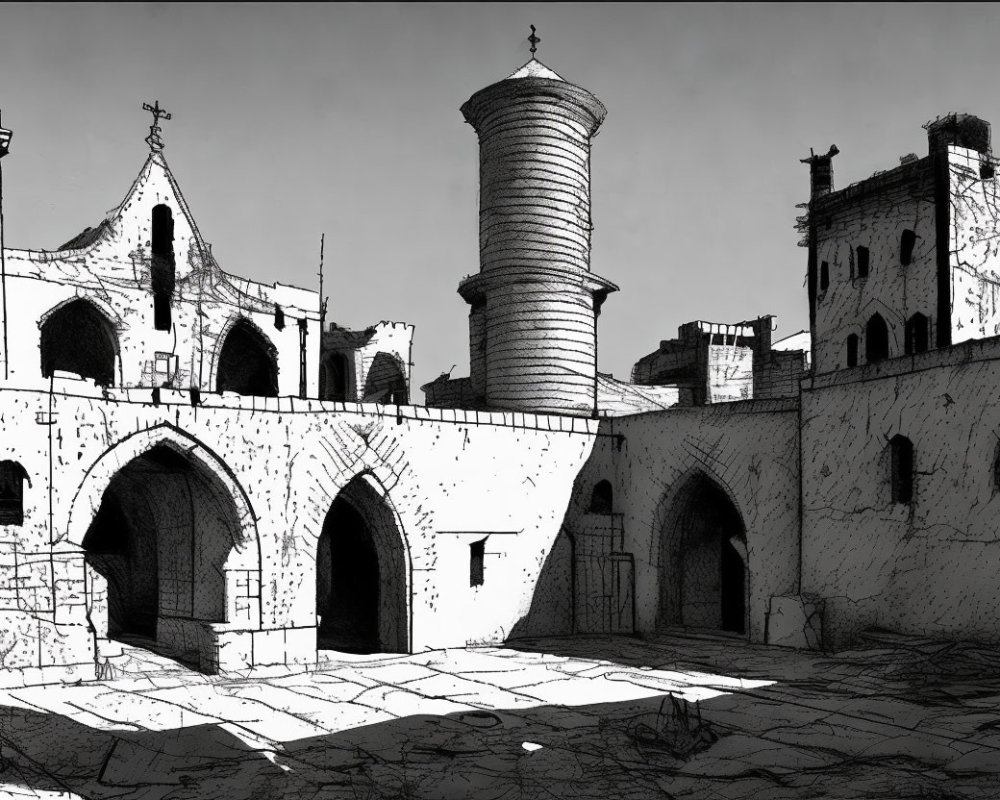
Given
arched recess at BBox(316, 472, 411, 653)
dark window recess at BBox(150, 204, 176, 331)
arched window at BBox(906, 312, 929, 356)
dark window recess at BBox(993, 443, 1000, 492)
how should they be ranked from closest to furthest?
dark window recess at BBox(993, 443, 1000, 492), arched recess at BBox(316, 472, 411, 653), dark window recess at BBox(150, 204, 176, 331), arched window at BBox(906, 312, 929, 356)

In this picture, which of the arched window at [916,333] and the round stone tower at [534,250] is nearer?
the arched window at [916,333]

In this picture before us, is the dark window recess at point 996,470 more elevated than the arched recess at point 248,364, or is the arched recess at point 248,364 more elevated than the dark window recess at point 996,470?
the arched recess at point 248,364

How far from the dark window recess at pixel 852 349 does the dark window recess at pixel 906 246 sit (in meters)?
1.98

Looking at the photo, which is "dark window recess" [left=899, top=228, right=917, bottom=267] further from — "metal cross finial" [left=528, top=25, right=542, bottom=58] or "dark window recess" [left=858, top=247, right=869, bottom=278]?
"metal cross finial" [left=528, top=25, right=542, bottom=58]

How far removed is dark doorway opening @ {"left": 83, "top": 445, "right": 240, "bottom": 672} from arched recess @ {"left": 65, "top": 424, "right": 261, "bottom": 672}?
0.05ft

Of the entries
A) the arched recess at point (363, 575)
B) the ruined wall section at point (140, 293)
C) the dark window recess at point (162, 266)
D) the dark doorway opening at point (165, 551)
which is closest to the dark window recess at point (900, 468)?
the arched recess at point (363, 575)

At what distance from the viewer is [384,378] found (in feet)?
107

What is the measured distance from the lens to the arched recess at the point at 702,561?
19.7 meters

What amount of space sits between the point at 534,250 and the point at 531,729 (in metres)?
12.5

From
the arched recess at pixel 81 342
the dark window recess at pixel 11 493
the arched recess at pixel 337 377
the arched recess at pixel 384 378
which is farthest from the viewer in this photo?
the arched recess at pixel 337 377

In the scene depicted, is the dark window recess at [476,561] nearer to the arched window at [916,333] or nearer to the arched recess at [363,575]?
the arched recess at [363,575]

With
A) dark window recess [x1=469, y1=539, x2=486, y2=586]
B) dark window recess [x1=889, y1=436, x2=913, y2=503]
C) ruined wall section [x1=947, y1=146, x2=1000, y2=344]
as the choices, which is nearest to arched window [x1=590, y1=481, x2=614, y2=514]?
dark window recess [x1=469, y1=539, x2=486, y2=586]

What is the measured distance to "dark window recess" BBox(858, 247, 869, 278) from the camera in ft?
75.6

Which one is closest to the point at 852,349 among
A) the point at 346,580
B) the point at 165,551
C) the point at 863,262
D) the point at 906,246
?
the point at 863,262
